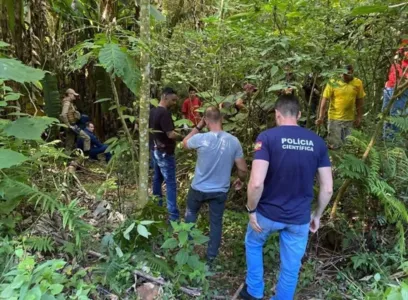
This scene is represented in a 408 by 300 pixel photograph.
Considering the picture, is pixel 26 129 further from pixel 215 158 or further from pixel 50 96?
pixel 50 96

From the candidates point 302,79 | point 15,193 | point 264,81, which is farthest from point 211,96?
point 15,193

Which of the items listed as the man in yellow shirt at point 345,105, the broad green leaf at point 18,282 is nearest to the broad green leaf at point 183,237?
the broad green leaf at point 18,282

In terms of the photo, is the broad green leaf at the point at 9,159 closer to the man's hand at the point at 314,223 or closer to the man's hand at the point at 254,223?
the man's hand at the point at 254,223

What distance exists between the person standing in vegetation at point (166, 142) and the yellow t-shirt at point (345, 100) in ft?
7.49

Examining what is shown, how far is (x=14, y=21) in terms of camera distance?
5.12m

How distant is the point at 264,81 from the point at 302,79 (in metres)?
0.40

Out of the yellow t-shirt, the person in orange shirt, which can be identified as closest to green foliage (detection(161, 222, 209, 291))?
the person in orange shirt

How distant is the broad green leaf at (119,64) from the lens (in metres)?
2.93

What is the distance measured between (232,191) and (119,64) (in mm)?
2253

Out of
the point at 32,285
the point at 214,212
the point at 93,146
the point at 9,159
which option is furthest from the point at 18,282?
the point at 93,146

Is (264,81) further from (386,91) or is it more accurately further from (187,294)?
(187,294)

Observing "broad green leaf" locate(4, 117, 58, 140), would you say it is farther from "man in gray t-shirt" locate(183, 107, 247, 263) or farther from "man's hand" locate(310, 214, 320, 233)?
"man's hand" locate(310, 214, 320, 233)

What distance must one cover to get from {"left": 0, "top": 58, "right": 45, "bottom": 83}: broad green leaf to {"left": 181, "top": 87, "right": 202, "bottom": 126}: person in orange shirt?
2104 millimetres

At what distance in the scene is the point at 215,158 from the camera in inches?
140
